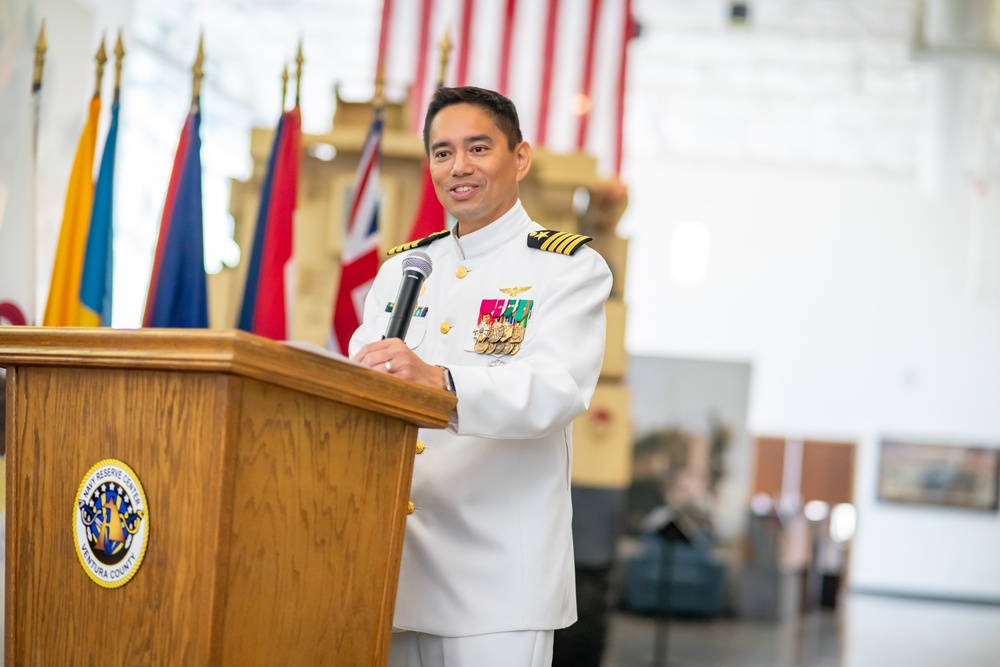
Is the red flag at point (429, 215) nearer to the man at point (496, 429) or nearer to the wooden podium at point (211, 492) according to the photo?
the man at point (496, 429)

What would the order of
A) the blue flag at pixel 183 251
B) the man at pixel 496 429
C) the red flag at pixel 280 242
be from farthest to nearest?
the red flag at pixel 280 242 < the blue flag at pixel 183 251 < the man at pixel 496 429

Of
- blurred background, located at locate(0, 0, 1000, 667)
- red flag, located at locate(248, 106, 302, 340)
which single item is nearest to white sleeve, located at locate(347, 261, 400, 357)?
red flag, located at locate(248, 106, 302, 340)

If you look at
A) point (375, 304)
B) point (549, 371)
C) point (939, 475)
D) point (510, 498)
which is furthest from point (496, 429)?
point (939, 475)

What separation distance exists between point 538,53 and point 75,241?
298 centimetres

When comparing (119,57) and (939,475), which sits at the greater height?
(119,57)

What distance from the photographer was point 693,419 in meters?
12.4

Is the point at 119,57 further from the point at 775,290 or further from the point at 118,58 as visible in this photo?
the point at 775,290

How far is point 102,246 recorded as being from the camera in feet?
13.9

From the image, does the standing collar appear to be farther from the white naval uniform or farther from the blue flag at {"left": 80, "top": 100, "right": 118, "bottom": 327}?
the blue flag at {"left": 80, "top": 100, "right": 118, "bottom": 327}

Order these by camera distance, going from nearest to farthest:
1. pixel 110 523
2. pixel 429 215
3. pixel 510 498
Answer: pixel 110 523
pixel 510 498
pixel 429 215

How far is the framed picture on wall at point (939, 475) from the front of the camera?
15688mm

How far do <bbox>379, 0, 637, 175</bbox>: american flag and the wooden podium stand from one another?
493 cm

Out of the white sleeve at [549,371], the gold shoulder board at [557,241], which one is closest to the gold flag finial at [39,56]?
the gold shoulder board at [557,241]

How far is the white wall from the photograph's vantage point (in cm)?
1536
